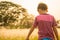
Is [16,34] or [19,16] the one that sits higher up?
[19,16]

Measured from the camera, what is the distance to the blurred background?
3160 millimetres

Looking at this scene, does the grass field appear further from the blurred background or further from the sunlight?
the sunlight

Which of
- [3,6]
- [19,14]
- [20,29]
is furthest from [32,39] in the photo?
[3,6]

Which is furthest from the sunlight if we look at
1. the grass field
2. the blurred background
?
the grass field

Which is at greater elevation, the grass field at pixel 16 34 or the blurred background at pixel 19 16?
the blurred background at pixel 19 16

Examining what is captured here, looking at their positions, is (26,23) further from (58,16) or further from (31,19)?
(58,16)

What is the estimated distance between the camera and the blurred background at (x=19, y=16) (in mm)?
3160

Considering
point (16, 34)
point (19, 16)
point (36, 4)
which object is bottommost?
point (16, 34)

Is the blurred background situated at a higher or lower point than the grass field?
higher

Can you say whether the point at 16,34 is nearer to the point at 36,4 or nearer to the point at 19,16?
the point at 19,16

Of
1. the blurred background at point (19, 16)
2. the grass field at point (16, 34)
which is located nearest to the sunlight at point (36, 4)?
the blurred background at point (19, 16)

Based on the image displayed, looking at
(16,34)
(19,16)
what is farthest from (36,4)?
(16,34)

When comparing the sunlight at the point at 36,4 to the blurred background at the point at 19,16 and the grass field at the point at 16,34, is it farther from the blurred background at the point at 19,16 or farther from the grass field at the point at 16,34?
the grass field at the point at 16,34

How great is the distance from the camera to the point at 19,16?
3.19m
